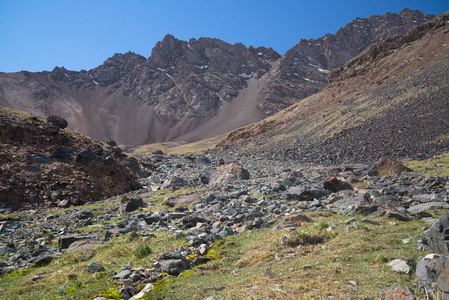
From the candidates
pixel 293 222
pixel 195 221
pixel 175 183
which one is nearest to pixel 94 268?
pixel 195 221

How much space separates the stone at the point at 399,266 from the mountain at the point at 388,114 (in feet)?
97.5

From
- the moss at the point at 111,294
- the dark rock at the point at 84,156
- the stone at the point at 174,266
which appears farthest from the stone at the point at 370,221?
the dark rock at the point at 84,156

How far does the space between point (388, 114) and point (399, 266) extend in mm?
44782

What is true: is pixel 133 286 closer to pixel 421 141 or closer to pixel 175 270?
pixel 175 270

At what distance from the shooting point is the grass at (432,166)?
2294cm

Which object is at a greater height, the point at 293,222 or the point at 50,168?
the point at 50,168

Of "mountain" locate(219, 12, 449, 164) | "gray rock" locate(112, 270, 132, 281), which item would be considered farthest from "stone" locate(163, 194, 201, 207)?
"mountain" locate(219, 12, 449, 164)

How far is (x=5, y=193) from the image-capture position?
78.5 feet

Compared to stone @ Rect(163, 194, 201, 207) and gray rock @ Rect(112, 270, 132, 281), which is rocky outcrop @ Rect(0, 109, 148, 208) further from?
gray rock @ Rect(112, 270, 132, 281)

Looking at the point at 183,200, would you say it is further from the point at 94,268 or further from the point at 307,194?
the point at 94,268

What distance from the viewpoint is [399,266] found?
7.33m

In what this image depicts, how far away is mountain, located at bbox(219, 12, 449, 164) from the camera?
3534 centimetres

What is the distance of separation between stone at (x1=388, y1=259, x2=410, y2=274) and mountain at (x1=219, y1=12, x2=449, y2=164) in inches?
1170

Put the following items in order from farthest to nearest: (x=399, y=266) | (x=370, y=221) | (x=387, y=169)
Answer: (x=387, y=169)
(x=370, y=221)
(x=399, y=266)
